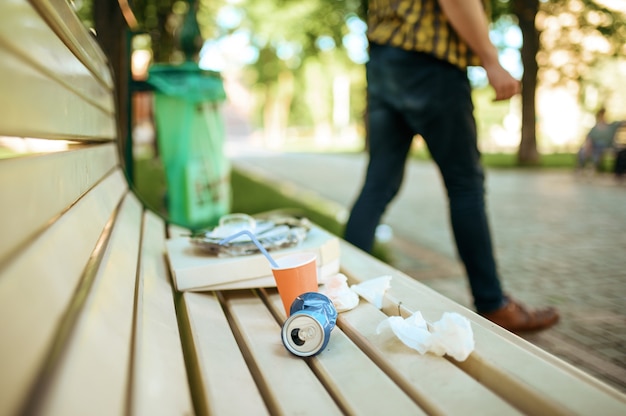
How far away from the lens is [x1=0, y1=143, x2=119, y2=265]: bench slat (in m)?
0.68

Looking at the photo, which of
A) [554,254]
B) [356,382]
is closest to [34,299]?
[356,382]

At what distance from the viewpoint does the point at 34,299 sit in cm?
71

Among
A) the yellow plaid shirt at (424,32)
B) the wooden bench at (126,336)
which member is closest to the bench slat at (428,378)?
the wooden bench at (126,336)

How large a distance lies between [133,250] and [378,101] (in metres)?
1.64

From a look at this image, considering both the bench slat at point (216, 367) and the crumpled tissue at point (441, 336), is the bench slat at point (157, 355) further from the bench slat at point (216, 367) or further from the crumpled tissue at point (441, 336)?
the crumpled tissue at point (441, 336)

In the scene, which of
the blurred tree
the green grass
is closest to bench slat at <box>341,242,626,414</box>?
the green grass

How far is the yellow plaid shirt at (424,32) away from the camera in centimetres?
268

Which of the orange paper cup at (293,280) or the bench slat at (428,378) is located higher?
the orange paper cup at (293,280)

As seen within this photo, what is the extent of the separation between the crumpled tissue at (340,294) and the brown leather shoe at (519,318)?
1331mm

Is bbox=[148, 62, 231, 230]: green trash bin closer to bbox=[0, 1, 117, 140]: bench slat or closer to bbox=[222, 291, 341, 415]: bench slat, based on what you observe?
bbox=[222, 291, 341, 415]: bench slat

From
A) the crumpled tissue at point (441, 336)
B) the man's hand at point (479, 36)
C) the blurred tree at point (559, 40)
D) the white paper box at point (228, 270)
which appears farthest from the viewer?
the blurred tree at point (559, 40)

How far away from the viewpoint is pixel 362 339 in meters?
1.38

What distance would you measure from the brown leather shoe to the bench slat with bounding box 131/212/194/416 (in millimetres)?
1641

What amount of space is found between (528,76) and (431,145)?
14170 millimetres
